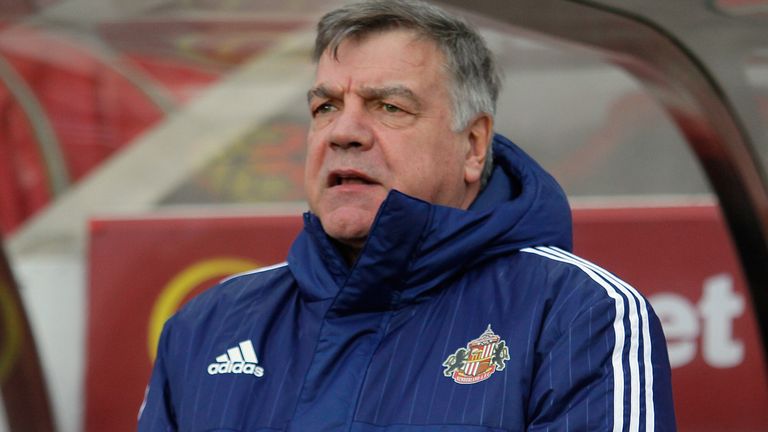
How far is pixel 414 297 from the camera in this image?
1.80m

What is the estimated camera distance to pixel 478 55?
200 cm

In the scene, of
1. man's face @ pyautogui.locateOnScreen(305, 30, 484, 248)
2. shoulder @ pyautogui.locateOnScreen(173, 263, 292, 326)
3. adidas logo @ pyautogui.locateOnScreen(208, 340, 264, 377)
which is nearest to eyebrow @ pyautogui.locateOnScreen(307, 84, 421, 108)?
man's face @ pyautogui.locateOnScreen(305, 30, 484, 248)

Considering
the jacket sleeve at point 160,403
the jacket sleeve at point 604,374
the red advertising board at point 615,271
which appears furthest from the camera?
the red advertising board at point 615,271

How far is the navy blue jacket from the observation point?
1631 millimetres

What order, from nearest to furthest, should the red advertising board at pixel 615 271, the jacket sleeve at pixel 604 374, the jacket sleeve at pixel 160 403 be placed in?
the jacket sleeve at pixel 604 374 → the jacket sleeve at pixel 160 403 → the red advertising board at pixel 615 271

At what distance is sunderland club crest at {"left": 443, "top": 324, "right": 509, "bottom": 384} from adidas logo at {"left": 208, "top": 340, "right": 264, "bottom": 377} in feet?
1.03

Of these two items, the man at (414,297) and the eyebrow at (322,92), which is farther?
the eyebrow at (322,92)

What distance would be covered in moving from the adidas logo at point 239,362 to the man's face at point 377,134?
22 centimetres

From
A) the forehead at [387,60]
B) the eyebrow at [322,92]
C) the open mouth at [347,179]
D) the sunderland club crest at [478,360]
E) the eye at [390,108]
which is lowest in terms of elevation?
the sunderland club crest at [478,360]

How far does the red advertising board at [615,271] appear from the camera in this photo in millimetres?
3533

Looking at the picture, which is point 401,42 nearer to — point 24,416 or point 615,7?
point 615,7

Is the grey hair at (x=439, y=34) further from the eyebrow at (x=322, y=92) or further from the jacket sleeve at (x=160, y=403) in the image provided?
the jacket sleeve at (x=160, y=403)

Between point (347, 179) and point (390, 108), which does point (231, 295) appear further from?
point (390, 108)

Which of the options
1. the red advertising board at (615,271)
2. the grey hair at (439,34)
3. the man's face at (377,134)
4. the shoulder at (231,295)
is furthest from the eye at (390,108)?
the red advertising board at (615,271)
